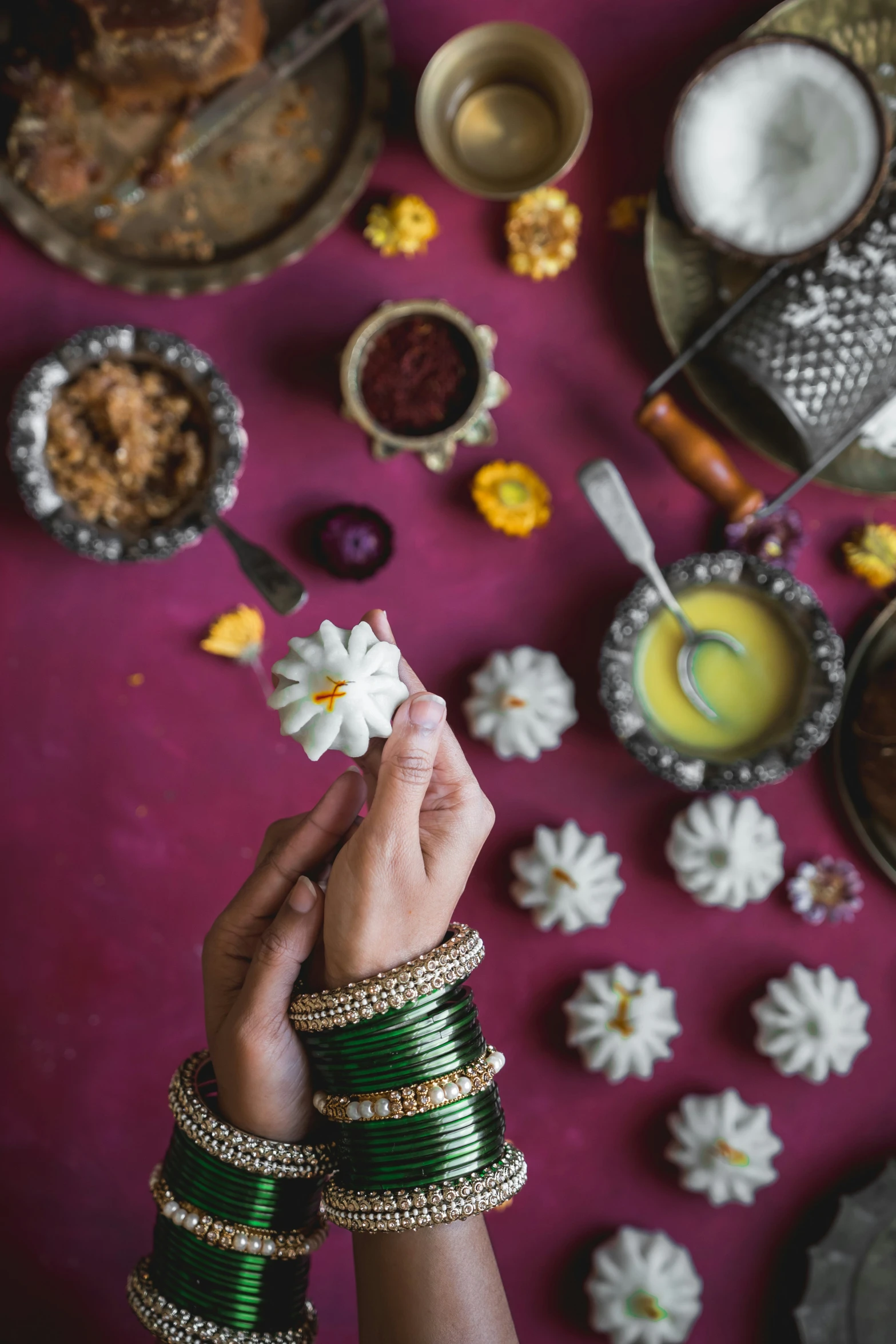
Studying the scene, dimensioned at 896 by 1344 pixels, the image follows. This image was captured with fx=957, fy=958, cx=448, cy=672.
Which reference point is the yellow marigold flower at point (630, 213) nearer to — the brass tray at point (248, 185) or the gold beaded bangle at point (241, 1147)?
the brass tray at point (248, 185)

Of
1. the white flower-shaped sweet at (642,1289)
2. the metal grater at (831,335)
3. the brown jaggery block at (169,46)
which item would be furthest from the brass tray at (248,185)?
the white flower-shaped sweet at (642,1289)

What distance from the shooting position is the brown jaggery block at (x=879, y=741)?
4.30ft

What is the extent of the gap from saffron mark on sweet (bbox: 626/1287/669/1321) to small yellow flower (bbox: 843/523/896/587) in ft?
3.50

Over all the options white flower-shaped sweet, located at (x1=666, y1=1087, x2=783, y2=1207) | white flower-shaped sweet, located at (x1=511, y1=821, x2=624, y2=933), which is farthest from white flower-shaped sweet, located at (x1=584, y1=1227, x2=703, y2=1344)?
white flower-shaped sweet, located at (x1=511, y1=821, x2=624, y2=933)

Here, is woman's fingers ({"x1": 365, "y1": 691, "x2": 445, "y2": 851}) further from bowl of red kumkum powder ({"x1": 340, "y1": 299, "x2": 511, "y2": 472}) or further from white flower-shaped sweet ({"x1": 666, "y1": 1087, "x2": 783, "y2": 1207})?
white flower-shaped sweet ({"x1": 666, "y1": 1087, "x2": 783, "y2": 1207})

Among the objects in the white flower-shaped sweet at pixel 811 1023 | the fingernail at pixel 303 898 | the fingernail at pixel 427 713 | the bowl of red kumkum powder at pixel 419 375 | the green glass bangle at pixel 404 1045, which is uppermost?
the bowl of red kumkum powder at pixel 419 375

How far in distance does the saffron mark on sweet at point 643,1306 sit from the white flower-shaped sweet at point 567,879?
1.70 ft

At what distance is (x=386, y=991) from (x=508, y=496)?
79 centimetres

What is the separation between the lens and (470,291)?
1.39 m

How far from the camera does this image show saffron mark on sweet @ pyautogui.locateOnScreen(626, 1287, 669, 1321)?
1.33 m

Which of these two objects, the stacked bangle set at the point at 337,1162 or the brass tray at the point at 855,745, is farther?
the brass tray at the point at 855,745

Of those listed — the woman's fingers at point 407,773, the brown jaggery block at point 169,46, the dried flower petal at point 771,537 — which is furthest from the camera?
the dried flower petal at point 771,537

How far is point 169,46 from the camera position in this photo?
1.20m

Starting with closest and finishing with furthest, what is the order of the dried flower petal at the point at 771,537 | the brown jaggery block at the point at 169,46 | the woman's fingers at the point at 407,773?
the woman's fingers at the point at 407,773 → the brown jaggery block at the point at 169,46 → the dried flower petal at the point at 771,537
